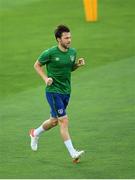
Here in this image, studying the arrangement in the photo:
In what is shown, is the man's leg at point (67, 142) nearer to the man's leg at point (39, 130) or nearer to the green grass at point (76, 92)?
the green grass at point (76, 92)

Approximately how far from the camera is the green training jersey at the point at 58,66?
1162 cm

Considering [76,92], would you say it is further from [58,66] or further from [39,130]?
[58,66]

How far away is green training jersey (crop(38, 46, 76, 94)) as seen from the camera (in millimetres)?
11625

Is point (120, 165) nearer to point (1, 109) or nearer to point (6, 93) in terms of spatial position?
point (1, 109)

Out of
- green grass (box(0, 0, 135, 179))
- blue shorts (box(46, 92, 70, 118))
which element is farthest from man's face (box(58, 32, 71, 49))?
green grass (box(0, 0, 135, 179))

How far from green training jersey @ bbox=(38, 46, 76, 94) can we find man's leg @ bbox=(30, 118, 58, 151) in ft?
2.01

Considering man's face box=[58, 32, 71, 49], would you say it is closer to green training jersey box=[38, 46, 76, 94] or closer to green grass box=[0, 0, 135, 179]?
green training jersey box=[38, 46, 76, 94]

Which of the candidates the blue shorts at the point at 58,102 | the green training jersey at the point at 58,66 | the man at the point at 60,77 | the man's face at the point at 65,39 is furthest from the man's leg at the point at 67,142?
the man's face at the point at 65,39

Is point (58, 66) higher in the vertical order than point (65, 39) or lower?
lower

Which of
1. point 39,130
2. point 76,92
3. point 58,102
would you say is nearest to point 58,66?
point 58,102

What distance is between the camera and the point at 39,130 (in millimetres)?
12398

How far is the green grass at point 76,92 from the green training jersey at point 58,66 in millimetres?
1135

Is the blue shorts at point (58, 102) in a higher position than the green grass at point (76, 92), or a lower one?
higher

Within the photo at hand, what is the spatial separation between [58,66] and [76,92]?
175 inches
